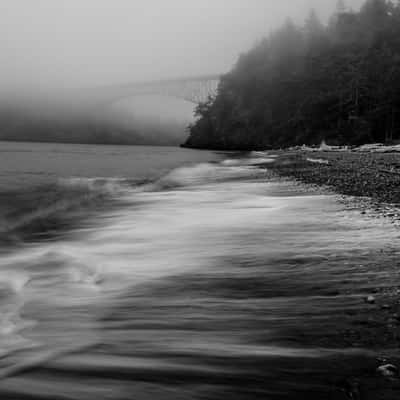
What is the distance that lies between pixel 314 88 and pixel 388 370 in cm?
7148

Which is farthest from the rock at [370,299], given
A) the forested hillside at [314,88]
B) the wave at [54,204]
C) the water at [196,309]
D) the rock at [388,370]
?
the forested hillside at [314,88]

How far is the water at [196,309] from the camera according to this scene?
2.88 metres

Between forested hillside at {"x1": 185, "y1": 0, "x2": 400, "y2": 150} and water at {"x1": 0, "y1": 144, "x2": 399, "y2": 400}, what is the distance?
144 ft

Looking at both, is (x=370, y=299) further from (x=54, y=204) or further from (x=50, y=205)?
(x=54, y=204)

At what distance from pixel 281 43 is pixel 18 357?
299ft

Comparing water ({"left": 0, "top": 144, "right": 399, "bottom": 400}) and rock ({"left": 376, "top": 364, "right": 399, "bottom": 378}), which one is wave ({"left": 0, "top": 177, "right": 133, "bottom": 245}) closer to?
water ({"left": 0, "top": 144, "right": 399, "bottom": 400})

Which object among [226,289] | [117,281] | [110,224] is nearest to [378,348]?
[226,289]

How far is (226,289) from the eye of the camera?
4.77 m

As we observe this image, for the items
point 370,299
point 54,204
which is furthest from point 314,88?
point 370,299

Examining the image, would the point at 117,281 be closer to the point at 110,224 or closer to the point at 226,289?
the point at 226,289

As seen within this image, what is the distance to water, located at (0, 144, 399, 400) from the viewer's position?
113 inches

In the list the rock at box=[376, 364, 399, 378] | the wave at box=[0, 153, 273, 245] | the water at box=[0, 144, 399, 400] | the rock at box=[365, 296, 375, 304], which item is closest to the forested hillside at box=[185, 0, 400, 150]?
the wave at box=[0, 153, 273, 245]

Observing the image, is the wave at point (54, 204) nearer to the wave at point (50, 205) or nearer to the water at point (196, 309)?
the wave at point (50, 205)

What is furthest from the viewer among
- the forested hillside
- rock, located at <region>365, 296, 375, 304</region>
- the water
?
the forested hillside
